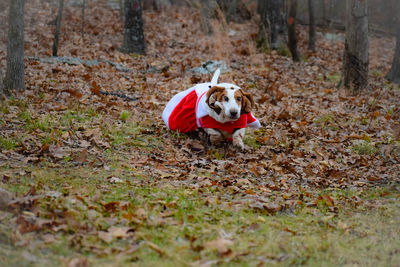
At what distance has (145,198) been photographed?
3889mm

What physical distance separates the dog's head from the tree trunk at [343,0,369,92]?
507cm

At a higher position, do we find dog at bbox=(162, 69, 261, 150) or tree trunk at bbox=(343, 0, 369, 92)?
tree trunk at bbox=(343, 0, 369, 92)

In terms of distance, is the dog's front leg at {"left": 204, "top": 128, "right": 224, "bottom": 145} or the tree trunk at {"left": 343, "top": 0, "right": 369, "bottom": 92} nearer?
the dog's front leg at {"left": 204, "top": 128, "right": 224, "bottom": 145}

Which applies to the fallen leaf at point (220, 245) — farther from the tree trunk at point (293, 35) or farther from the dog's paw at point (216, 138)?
the tree trunk at point (293, 35)

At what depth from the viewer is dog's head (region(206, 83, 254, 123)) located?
5578mm

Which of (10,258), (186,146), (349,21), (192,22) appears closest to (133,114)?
(186,146)

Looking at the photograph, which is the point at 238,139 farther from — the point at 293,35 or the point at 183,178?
the point at 293,35

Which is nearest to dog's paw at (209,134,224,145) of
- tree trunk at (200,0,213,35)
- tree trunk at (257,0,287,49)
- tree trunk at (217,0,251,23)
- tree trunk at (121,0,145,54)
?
tree trunk at (121,0,145,54)

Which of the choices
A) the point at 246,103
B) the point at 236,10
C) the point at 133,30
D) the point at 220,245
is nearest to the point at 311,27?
the point at 236,10

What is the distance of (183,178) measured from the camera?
4594mm

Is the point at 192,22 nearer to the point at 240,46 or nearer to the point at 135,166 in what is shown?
the point at 240,46

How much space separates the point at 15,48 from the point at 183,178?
438 centimetres

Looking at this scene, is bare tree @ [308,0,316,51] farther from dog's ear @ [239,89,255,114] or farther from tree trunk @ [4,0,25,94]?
tree trunk @ [4,0,25,94]

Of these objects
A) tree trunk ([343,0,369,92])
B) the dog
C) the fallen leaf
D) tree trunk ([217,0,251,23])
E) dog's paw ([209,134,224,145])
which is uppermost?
tree trunk ([217,0,251,23])
